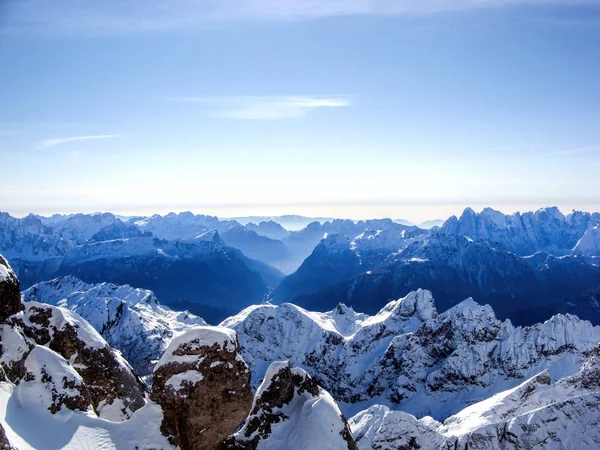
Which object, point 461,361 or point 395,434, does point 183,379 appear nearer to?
point 395,434

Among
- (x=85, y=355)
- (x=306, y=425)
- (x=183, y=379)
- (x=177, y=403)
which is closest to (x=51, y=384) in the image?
(x=177, y=403)

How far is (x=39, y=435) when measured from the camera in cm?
2600

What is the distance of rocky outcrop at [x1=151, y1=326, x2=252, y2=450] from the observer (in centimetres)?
2984

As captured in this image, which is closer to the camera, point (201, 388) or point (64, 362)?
point (201, 388)

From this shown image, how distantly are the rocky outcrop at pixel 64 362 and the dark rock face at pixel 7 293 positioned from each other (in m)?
0.08

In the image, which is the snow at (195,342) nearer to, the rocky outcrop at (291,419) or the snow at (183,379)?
the snow at (183,379)

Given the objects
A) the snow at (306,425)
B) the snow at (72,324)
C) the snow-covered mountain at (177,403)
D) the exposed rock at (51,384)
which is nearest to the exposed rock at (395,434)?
the snow at (306,425)

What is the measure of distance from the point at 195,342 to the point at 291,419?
9.53 meters

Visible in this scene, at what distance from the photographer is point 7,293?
34.0m

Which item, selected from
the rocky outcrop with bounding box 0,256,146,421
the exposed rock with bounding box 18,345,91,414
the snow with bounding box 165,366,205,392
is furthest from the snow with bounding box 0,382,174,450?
the snow with bounding box 165,366,205,392

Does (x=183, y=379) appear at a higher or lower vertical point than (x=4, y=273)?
lower

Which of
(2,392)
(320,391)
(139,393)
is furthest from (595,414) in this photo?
(2,392)

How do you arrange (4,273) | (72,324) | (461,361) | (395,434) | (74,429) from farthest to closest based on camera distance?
(461,361)
(395,434)
(72,324)
(4,273)
(74,429)

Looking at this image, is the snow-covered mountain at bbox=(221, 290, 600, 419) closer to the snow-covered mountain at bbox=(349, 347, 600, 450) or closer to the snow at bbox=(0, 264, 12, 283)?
the snow-covered mountain at bbox=(349, 347, 600, 450)
